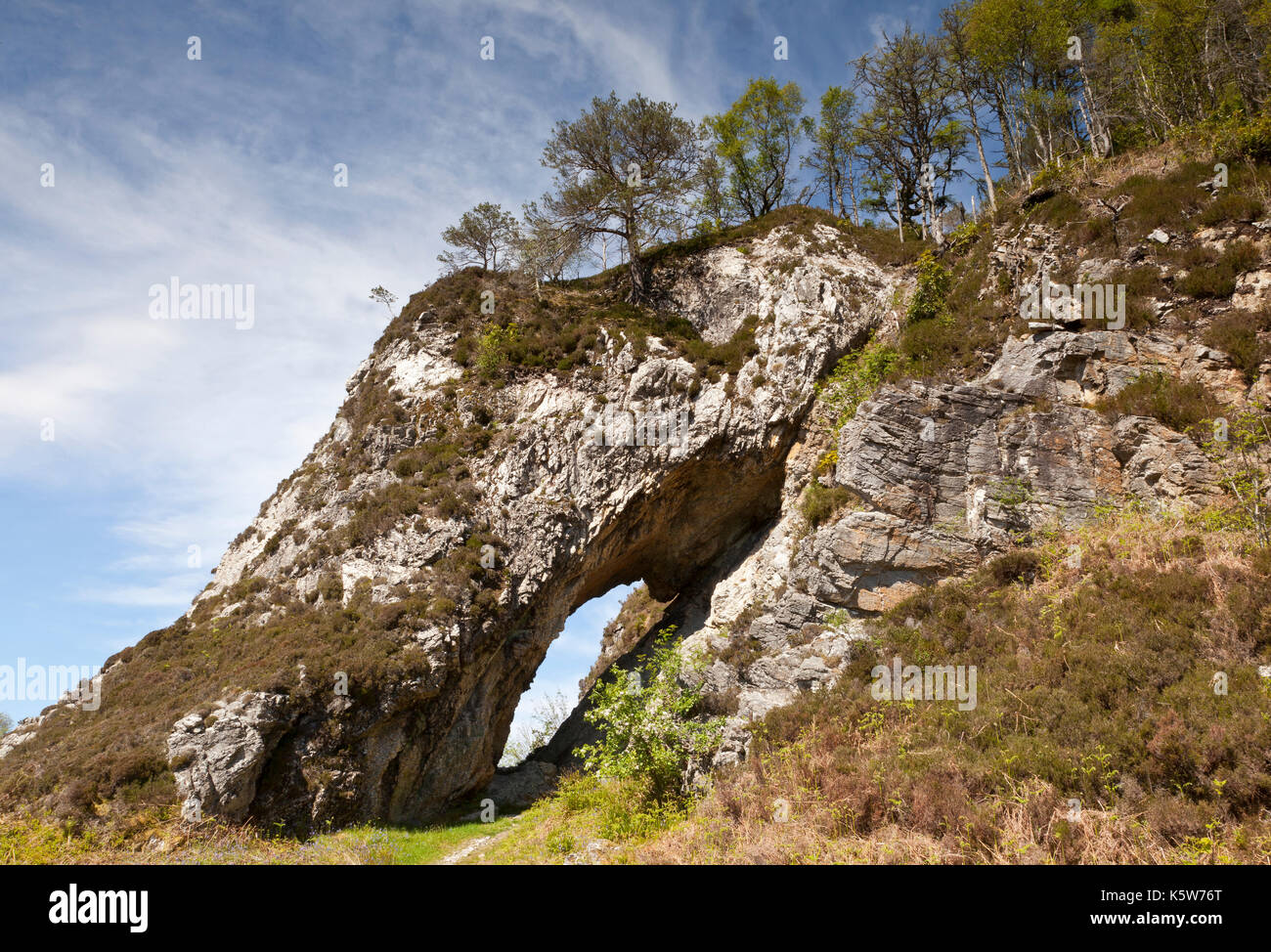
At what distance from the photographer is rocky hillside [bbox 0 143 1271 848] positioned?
15898 millimetres

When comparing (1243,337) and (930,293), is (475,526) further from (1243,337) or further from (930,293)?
(1243,337)

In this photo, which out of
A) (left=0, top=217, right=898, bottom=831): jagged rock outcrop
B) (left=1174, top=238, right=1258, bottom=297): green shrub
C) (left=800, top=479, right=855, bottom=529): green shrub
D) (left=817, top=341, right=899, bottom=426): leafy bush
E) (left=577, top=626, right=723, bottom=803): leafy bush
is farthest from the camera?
(left=817, top=341, right=899, bottom=426): leafy bush

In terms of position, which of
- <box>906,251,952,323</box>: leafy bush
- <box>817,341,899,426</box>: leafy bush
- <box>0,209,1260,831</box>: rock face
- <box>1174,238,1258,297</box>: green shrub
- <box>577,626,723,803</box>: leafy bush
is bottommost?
<box>577,626,723,803</box>: leafy bush

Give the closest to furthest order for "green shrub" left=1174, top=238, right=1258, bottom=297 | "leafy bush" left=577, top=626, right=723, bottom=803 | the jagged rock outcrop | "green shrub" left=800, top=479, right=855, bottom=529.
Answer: "leafy bush" left=577, top=626, right=723, bottom=803, the jagged rock outcrop, "green shrub" left=1174, top=238, right=1258, bottom=297, "green shrub" left=800, top=479, right=855, bottom=529

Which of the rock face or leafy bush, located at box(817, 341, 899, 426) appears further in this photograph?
leafy bush, located at box(817, 341, 899, 426)

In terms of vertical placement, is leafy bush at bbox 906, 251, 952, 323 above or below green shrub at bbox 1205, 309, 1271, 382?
above

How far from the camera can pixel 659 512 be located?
23.7 metres

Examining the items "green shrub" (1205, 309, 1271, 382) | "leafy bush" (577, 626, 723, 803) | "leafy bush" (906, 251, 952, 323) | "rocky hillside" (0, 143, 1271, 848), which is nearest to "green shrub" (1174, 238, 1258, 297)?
"rocky hillside" (0, 143, 1271, 848)

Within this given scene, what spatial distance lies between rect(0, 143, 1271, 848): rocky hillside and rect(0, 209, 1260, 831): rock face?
0.09 m

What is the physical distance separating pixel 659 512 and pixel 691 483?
1634 millimetres

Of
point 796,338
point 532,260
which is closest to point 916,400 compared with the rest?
point 796,338

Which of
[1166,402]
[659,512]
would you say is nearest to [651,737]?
[659,512]

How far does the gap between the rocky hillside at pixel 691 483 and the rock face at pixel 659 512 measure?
0.09 m

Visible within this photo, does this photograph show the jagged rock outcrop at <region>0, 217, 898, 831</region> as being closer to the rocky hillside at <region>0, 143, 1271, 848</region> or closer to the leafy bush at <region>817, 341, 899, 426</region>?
the rocky hillside at <region>0, 143, 1271, 848</region>
